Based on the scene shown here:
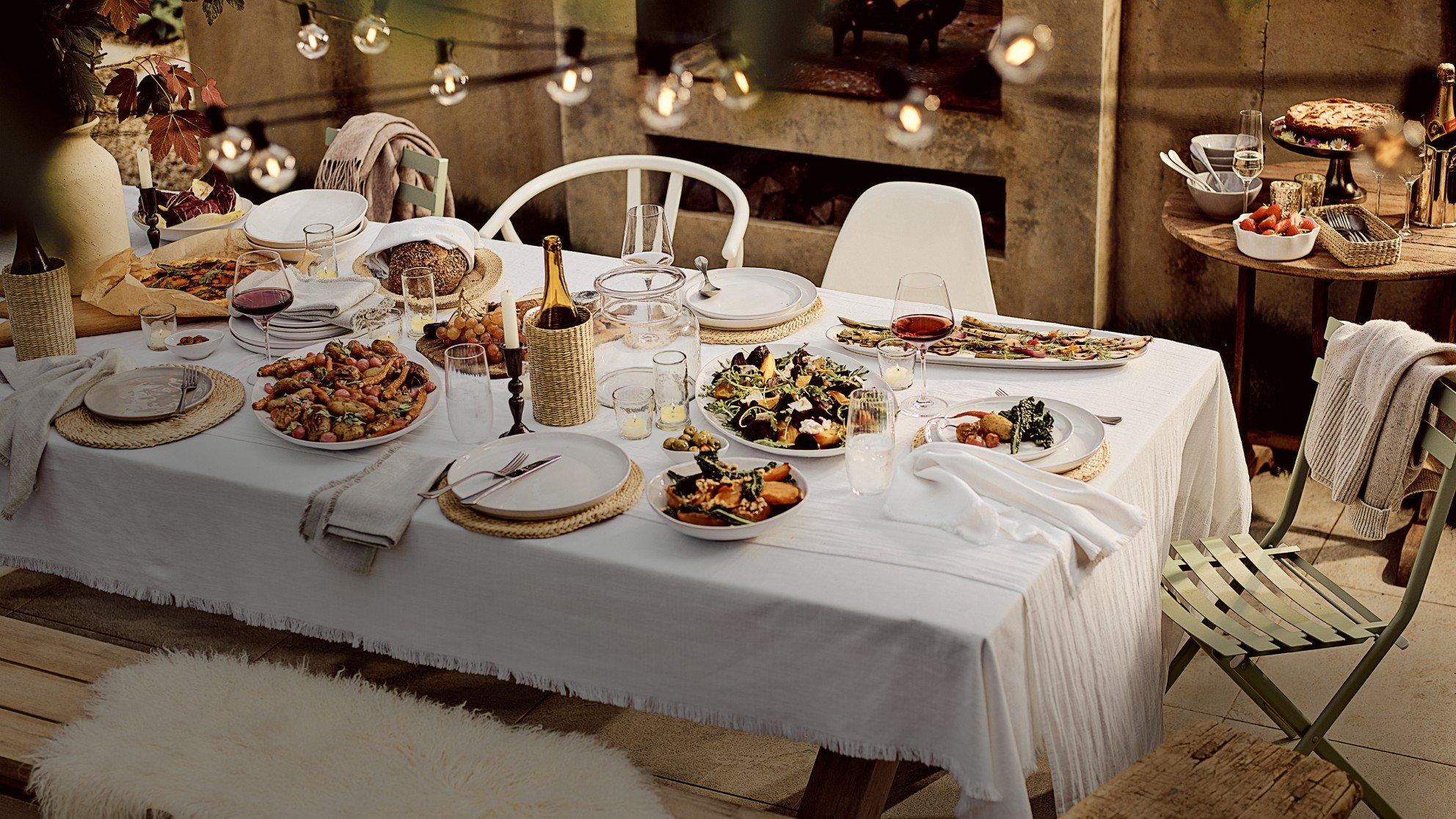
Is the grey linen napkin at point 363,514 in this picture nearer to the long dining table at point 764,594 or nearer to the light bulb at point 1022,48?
the long dining table at point 764,594

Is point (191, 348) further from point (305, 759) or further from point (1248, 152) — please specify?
point (1248, 152)

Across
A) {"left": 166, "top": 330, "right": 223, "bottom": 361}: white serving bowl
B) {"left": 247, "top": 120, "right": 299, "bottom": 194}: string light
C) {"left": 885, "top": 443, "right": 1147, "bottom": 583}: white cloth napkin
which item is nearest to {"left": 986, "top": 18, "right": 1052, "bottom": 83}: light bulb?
{"left": 885, "top": 443, "right": 1147, "bottom": 583}: white cloth napkin

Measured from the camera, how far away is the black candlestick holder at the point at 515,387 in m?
1.96

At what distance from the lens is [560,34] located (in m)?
4.23

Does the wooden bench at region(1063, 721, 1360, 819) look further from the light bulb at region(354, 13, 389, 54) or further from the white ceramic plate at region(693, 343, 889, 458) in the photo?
the light bulb at region(354, 13, 389, 54)

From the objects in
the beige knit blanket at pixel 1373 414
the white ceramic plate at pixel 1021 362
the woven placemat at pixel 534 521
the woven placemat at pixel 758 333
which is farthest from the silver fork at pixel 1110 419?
the woven placemat at pixel 534 521

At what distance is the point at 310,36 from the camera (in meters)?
4.34

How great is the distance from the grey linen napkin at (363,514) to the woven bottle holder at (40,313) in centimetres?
77

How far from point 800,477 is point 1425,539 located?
97cm

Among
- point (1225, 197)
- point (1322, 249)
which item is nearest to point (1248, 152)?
point (1225, 197)

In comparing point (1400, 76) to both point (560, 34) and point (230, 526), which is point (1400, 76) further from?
point (230, 526)

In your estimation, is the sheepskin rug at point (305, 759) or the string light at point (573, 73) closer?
the sheepskin rug at point (305, 759)

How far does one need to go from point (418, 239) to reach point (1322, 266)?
1863mm

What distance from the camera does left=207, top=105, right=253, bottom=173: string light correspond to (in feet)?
13.1
